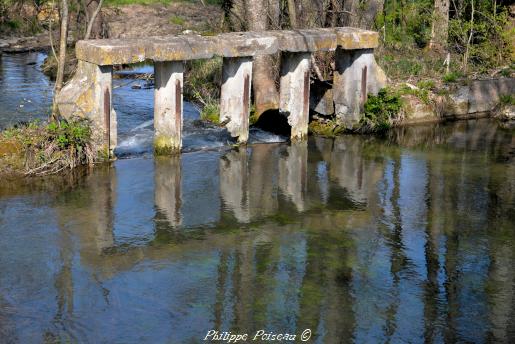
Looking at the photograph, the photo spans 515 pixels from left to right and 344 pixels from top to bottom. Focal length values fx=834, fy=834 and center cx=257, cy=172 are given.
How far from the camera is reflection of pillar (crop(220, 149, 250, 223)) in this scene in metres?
11.2

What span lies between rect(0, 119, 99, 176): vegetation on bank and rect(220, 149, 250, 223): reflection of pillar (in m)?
2.14

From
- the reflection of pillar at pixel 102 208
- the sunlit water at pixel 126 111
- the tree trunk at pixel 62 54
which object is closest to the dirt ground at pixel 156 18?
the sunlit water at pixel 126 111

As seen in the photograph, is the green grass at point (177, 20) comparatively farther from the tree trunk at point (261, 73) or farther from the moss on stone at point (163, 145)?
the moss on stone at point (163, 145)

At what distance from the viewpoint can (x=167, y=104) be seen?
13078 mm

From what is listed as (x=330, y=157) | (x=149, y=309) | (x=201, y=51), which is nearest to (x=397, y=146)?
(x=330, y=157)

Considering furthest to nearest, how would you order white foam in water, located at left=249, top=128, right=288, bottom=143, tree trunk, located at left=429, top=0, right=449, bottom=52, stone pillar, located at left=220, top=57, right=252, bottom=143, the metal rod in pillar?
tree trunk, located at left=429, top=0, right=449, bottom=52 < white foam in water, located at left=249, top=128, right=288, bottom=143 < stone pillar, located at left=220, top=57, right=252, bottom=143 < the metal rod in pillar

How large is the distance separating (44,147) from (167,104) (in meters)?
2.07

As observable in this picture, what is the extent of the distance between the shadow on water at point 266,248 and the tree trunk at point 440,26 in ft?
20.6

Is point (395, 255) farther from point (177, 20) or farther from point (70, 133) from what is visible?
point (177, 20)

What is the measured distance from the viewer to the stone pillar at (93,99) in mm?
12391

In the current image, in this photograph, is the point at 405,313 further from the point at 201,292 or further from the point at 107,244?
the point at 107,244

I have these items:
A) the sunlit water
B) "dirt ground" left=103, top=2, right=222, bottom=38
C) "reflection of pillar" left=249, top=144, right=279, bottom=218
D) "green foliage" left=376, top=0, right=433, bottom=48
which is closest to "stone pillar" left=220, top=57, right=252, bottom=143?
the sunlit water

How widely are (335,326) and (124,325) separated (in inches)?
77.1

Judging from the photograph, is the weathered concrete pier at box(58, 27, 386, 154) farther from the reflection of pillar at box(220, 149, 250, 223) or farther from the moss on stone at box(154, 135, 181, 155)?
the reflection of pillar at box(220, 149, 250, 223)
